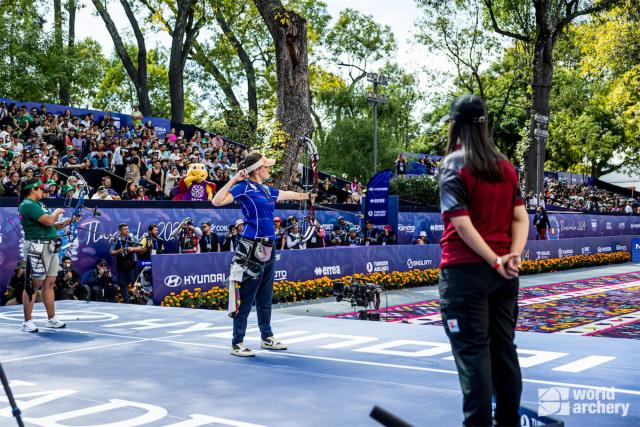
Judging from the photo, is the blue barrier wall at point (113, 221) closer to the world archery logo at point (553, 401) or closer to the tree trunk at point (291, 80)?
the tree trunk at point (291, 80)

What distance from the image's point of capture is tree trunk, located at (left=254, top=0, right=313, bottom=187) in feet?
68.0

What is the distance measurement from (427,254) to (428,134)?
43.9m

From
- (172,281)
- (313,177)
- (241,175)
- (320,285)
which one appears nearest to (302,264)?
(320,285)

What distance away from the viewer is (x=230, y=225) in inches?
676

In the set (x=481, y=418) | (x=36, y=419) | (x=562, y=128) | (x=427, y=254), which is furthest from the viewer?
(x=562, y=128)

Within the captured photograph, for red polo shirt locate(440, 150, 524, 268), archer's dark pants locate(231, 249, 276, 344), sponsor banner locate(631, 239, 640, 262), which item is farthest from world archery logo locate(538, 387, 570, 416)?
sponsor banner locate(631, 239, 640, 262)

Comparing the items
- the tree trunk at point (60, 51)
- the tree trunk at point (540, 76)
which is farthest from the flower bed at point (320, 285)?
the tree trunk at point (60, 51)

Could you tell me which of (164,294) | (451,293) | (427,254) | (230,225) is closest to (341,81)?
(427,254)

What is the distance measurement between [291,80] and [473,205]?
1755cm

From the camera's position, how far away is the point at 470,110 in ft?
12.6

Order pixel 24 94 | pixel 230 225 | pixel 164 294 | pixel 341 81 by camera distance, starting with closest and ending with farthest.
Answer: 1. pixel 164 294
2. pixel 230 225
3. pixel 24 94
4. pixel 341 81

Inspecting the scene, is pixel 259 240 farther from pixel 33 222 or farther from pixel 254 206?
pixel 33 222

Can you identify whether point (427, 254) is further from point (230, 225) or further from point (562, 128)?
point (562, 128)

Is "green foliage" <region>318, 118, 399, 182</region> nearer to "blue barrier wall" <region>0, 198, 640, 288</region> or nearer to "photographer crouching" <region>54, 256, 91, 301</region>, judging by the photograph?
"blue barrier wall" <region>0, 198, 640, 288</region>
